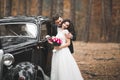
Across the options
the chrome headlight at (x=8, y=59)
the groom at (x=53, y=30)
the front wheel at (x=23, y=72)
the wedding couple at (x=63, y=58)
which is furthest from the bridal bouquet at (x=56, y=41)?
the chrome headlight at (x=8, y=59)

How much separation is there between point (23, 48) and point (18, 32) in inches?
29.3

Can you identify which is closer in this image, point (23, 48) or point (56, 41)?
point (23, 48)

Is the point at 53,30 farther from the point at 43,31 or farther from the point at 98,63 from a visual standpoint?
the point at 98,63

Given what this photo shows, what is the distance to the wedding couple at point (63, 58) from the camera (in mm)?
9234

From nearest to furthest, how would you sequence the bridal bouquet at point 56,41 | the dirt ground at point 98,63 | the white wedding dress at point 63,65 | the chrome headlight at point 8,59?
the chrome headlight at point 8,59
the bridal bouquet at point 56,41
the white wedding dress at point 63,65
the dirt ground at point 98,63

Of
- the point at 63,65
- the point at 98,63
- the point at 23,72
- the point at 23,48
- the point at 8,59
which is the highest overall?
the point at 23,48

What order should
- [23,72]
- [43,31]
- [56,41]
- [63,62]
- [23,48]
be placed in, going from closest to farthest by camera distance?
[23,72] → [23,48] → [56,41] → [43,31] → [63,62]

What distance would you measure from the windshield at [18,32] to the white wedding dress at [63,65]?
1.05 m

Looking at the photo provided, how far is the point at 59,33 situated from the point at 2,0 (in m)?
21.6

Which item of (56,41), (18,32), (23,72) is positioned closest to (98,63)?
(56,41)

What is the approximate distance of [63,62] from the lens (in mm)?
9359

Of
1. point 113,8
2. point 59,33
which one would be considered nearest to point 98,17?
point 113,8

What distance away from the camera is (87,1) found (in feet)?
92.3

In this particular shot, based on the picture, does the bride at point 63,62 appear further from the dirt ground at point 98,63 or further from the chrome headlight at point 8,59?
the dirt ground at point 98,63
